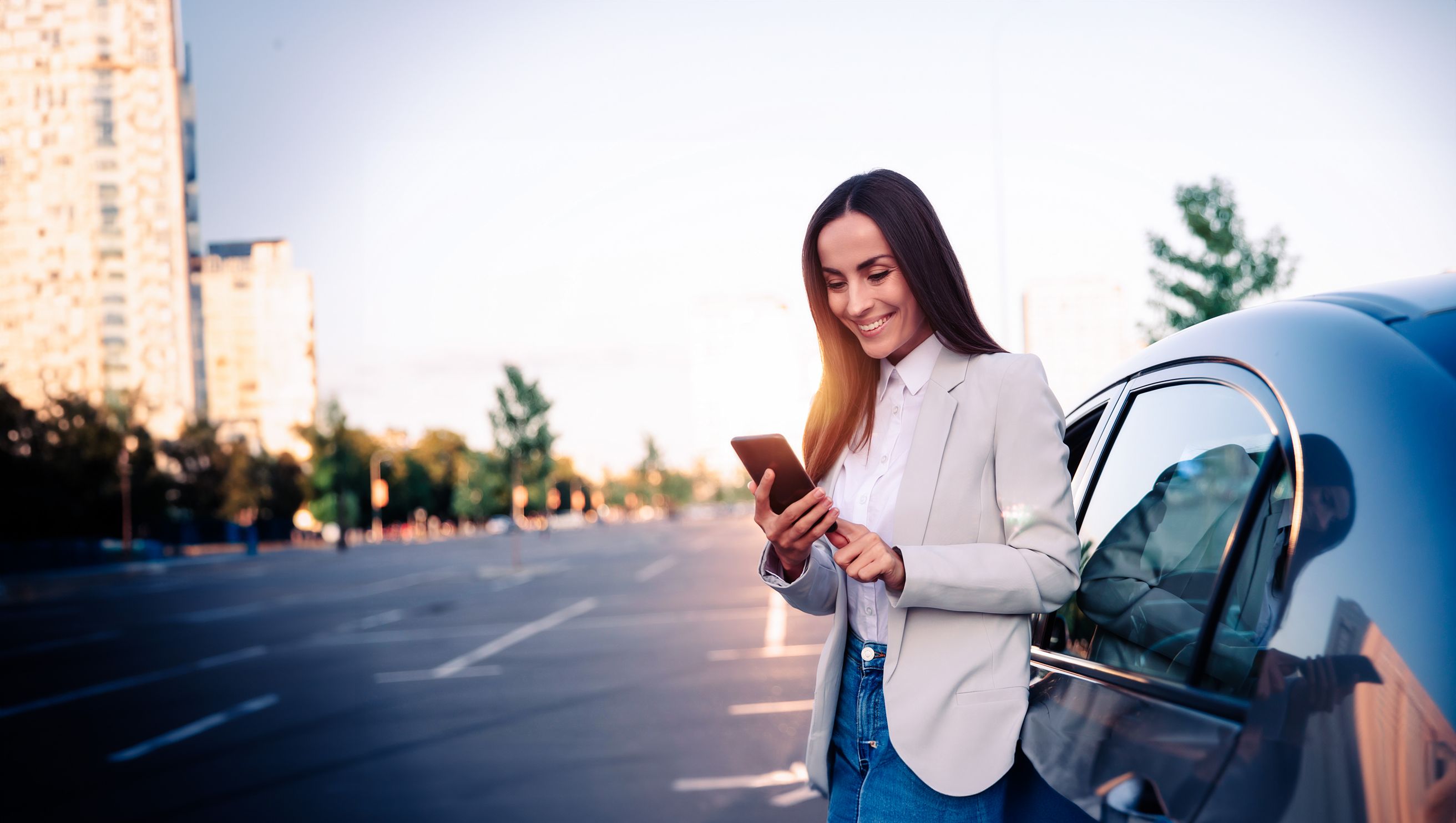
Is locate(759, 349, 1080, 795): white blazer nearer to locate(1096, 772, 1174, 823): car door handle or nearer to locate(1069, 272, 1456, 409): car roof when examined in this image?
locate(1096, 772, 1174, 823): car door handle

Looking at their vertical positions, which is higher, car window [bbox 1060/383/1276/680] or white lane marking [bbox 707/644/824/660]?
car window [bbox 1060/383/1276/680]

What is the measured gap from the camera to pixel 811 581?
2.18 meters

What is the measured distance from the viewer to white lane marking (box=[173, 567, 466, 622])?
20.2 m

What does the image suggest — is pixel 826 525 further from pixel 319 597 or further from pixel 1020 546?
pixel 319 597

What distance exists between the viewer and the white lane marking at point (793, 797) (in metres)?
6.08

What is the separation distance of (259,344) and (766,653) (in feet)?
187

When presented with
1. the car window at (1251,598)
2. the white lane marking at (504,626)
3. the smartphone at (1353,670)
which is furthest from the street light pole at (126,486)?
the smartphone at (1353,670)

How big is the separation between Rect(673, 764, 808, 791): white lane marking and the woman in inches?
181

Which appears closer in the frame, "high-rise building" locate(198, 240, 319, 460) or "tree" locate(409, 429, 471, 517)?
"high-rise building" locate(198, 240, 319, 460)

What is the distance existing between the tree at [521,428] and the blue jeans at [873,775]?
33.3m

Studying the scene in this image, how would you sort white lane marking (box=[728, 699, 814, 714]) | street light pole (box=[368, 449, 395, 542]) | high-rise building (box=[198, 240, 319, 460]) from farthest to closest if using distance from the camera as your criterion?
street light pole (box=[368, 449, 395, 542]) → high-rise building (box=[198, 240, 319, 460]) → white lane marking (box=[728, 699, 814, 714])

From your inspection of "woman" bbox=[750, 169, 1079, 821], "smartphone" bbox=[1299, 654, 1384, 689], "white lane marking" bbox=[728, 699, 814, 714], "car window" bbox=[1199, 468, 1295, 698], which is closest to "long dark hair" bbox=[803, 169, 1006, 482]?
"woman" bbox=[750, 169, 1079, 821]

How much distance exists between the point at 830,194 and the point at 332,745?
23.8ft

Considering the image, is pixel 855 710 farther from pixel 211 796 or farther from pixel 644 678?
pixel 644 678
